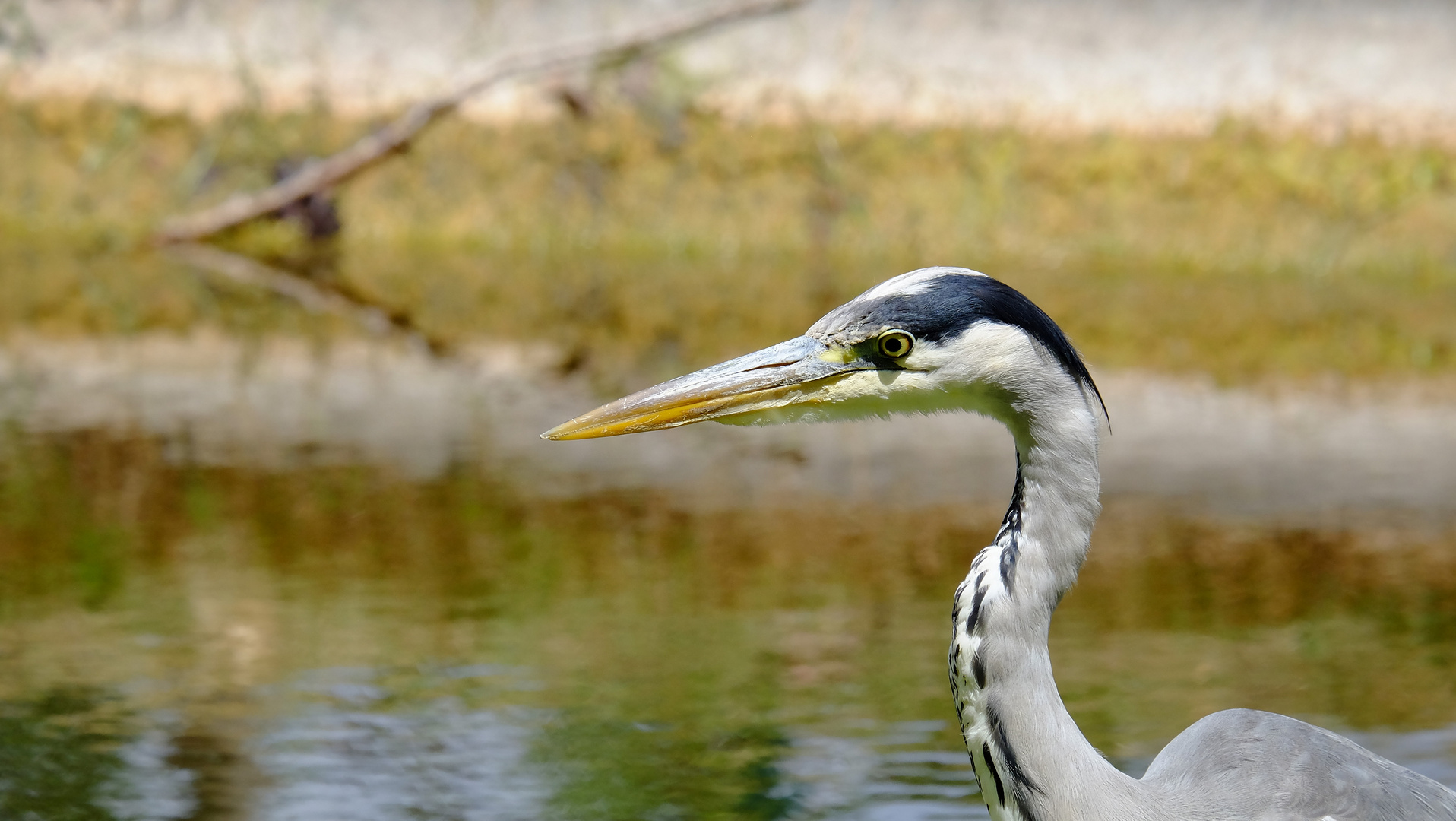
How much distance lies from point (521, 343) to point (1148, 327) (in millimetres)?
3147

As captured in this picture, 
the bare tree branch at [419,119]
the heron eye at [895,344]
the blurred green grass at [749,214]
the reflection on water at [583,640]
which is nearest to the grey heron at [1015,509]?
the heron eye at [895,344]

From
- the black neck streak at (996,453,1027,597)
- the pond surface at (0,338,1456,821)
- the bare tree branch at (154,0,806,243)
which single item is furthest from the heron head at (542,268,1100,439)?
the bare tree branch at (154,0,806,243)

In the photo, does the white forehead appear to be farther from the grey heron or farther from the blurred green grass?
the blurred green grass

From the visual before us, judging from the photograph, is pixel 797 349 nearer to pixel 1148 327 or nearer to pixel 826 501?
pixel 826 501

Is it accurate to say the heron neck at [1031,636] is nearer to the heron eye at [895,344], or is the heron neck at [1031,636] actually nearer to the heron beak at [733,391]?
the heron eye at [895,344]

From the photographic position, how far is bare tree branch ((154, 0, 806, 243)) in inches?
420

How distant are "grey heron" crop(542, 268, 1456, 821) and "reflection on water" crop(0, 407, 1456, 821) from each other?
760 millimetres

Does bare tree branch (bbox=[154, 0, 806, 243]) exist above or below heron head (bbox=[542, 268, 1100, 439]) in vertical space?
above

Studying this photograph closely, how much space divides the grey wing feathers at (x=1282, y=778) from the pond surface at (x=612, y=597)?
0.68 metres

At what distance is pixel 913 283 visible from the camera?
2.84 m

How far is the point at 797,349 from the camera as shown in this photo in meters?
Answer: 2.94

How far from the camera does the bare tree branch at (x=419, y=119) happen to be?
1067cm

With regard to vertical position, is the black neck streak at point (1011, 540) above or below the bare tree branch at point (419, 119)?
below

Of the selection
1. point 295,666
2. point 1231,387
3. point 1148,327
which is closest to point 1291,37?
point 1148,327
